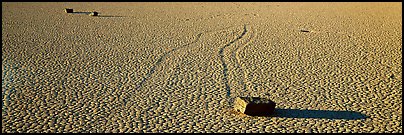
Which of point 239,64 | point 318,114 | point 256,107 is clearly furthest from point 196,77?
point 318,114

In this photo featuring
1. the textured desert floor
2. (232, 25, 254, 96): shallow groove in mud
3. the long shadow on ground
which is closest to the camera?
the textured desert floor

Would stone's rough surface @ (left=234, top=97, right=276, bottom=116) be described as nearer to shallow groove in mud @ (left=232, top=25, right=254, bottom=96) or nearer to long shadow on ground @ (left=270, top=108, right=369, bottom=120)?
long shadow on ground @ (left=270, top=108, right=369, bottom=120)

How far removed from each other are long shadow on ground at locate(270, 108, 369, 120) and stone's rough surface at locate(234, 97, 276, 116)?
84mm

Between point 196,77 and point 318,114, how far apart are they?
168 cm

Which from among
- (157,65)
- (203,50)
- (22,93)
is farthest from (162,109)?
(203,50)

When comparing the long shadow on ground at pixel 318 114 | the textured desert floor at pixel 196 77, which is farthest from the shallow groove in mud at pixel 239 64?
the long shadow on ground at pixel 318 114

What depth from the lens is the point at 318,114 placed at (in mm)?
3811

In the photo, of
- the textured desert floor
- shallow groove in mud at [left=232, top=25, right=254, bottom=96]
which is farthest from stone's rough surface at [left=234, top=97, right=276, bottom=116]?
shallow groove in mud at [left=232, top=25, right=254, bottom=96]

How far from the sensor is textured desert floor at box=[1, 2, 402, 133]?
3.62 meters

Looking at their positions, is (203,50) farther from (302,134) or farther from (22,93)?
Result: (302,134)

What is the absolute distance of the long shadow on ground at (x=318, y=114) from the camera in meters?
3.74

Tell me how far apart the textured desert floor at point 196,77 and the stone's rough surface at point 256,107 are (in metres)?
0.06

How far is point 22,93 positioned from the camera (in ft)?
14.3

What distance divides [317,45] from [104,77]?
12.4 feet
